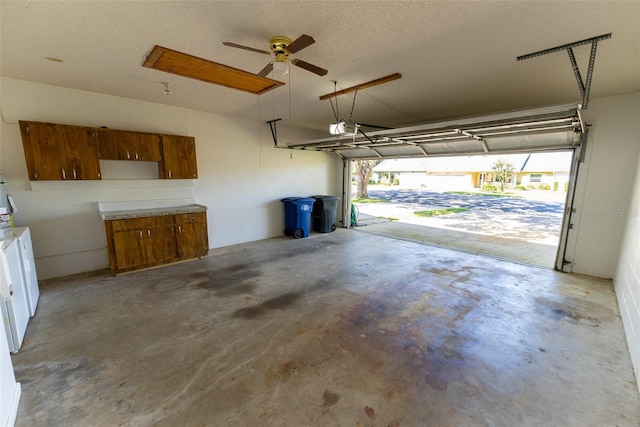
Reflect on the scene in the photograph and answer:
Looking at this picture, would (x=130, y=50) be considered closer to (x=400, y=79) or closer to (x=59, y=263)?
(x=400, y=79)

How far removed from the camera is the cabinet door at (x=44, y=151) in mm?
3510

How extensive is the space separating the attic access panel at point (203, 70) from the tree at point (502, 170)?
71.9ft

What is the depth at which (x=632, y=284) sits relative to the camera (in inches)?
105

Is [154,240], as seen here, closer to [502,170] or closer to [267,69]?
[267,69]

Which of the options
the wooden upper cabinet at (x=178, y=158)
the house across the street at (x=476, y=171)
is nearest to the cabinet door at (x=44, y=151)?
Result: the wooden upper cabinet at (x=178, y=158)

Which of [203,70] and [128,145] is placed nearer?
[203,70]

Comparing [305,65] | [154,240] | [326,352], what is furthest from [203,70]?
[326,352]

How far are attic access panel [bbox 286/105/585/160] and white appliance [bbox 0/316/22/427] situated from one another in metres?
4.58

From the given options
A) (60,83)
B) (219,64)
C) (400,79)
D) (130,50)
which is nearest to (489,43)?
(400,79)

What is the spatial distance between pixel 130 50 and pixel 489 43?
142 inches

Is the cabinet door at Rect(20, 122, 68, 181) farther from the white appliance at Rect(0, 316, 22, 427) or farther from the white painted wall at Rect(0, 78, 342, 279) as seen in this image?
the white appliance at Rect(0, 316, 22, 427)

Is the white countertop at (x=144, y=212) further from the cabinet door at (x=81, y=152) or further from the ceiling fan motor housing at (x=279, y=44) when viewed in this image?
the ceiling fan motor housing at (x=279, y=44)

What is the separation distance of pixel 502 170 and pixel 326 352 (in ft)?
76.4

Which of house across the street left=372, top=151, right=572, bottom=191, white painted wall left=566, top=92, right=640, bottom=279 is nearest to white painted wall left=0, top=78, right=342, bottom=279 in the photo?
white painted wall left=566, top=92, right=640, bottom=279
